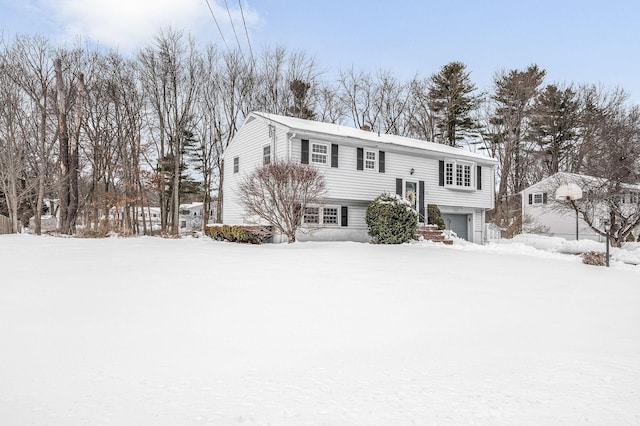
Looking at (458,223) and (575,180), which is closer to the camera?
(575,180)

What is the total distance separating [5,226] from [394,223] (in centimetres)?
1679

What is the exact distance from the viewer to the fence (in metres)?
17.1

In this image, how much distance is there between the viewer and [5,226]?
17.3m

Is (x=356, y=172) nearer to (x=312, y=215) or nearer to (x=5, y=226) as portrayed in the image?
(x=312, y=215)

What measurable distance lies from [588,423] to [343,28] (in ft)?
49.1

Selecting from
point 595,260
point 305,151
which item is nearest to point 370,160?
point 305,151

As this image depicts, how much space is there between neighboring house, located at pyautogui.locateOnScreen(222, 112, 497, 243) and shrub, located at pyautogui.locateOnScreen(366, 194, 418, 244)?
1926 mm

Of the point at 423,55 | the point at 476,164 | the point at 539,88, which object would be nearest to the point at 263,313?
the point at 476,164

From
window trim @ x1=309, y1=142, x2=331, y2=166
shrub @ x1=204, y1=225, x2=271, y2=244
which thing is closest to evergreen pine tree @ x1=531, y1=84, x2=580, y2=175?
window trim @ x1=309, y1=142, x2=331, y2=166

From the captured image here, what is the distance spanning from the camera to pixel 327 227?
652 inches

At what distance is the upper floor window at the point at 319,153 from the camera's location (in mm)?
16281

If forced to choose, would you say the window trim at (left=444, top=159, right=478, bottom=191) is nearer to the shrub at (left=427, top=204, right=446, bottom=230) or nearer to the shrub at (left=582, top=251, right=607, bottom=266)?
the shrub at (left=427, top=204, right=446, bottom=230)

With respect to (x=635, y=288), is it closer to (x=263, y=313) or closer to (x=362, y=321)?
(x=362, y=321)

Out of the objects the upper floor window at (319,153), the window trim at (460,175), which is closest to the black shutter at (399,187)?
the window trim at (460,175)
